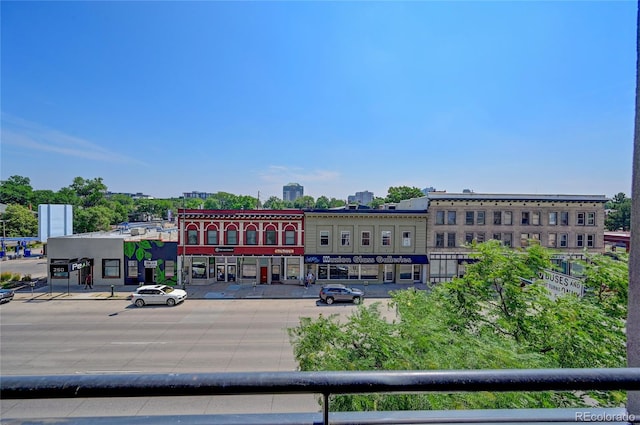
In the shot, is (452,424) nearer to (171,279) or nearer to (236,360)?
(236,360)

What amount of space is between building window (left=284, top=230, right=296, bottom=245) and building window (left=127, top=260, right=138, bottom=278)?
1285 cm

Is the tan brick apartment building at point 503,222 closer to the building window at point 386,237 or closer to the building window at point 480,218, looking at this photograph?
the building window at point 480,218

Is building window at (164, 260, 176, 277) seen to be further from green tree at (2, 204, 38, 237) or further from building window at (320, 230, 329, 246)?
green tree at (2, 204, 38, 237)

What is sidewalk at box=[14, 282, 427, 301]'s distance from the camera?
2498cm

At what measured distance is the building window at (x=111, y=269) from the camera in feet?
91.8

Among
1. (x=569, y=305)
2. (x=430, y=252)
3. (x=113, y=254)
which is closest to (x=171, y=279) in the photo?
(x=113, y=254)

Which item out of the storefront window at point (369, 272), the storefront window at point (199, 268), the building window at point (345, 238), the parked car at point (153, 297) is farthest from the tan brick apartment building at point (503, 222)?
the parked car at point (153, 297)

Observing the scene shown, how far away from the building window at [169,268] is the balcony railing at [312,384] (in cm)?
2926

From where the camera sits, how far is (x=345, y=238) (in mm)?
29125

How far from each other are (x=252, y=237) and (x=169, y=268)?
24.8 feet

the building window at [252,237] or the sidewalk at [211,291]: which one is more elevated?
the building window at [252,237]

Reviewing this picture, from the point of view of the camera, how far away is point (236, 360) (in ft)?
43.9

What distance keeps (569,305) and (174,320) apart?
62.3 ft

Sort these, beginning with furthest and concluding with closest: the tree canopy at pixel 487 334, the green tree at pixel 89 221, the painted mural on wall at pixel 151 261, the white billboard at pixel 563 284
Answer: the green tree at pixel 89 221
the painted mural on wall at pixel 151 261
the white billboard at pixel 563 284
the tree canopy at pixel 487 334
